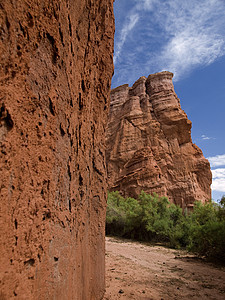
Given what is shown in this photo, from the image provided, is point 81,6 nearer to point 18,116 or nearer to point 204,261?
point 18,116

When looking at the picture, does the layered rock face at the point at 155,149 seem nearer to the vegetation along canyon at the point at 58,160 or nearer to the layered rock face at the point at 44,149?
the vegetation along canyon at the point at 58,160

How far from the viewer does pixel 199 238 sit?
1025 centimetres

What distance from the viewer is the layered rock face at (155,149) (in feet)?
98.5

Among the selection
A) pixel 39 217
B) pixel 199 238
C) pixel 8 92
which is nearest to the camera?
pixel 8 92

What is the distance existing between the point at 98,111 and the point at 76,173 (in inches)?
70.1

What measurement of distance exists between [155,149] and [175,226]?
16573 millimetres

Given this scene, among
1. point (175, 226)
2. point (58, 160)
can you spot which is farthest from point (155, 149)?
point (58, 160)

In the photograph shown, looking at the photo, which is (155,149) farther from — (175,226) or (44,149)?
(44,149)

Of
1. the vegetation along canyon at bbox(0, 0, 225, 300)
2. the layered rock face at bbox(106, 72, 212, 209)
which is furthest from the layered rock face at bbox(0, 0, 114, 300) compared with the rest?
the layered rock face at bbox(106, 72, 212, 209)

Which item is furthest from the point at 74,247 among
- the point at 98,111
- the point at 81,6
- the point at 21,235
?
the point at 81,6

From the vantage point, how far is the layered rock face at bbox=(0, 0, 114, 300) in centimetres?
131

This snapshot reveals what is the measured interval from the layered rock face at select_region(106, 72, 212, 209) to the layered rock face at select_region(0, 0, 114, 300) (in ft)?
90.6

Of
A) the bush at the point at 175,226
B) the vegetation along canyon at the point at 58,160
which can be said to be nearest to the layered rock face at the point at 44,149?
the vegetation along canyon at the point at 58,160

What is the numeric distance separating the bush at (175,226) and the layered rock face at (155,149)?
23.2 feet
